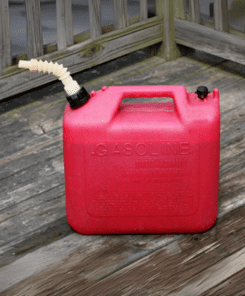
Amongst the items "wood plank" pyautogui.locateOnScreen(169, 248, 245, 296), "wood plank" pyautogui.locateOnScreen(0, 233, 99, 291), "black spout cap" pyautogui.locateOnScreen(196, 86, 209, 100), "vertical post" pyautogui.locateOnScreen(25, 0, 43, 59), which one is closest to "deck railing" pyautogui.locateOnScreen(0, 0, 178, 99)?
"vertical post" pyautogui.locateOnScreen(25, 0, 43, 59)

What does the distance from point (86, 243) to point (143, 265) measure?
204 millimetres

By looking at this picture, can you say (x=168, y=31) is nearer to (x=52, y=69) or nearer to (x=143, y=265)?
(x=52, y=69)

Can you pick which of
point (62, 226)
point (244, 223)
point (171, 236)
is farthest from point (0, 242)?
point (244, 223)

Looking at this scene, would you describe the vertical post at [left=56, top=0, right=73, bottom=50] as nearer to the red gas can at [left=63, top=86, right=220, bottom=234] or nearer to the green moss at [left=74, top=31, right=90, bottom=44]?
the green moss at [left=74, top=31, right=90, bottom=44]

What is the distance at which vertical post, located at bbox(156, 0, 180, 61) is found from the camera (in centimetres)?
305

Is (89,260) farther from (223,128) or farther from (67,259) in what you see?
(223,128)

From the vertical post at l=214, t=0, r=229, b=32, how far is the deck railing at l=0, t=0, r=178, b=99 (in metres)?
0.30

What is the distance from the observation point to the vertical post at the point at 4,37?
2564mm

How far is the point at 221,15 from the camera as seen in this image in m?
2.83

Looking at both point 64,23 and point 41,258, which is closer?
point 41,258

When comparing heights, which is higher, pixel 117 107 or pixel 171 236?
pixel 117 107

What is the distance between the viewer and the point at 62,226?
6.20ft

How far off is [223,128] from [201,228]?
0.73m

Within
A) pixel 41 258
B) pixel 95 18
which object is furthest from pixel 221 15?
pixel 41 258
